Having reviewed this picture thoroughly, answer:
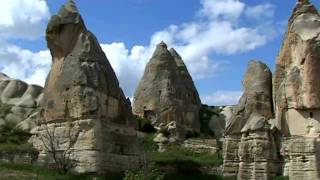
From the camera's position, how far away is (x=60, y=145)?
2905 centimetres

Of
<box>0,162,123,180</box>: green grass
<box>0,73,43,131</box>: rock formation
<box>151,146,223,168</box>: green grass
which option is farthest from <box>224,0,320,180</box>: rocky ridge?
<box>0,73,43,131</box>: rock formation

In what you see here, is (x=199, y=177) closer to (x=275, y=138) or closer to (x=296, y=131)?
(x=275, y=138)

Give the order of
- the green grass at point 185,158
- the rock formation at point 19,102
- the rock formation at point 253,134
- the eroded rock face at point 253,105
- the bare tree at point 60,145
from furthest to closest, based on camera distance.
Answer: the rock formation at point 19,102
the green grass at point 185,158
the eroded rock face at point 253,105
the rock formation at point 253,134
the bare tree at point 60,145

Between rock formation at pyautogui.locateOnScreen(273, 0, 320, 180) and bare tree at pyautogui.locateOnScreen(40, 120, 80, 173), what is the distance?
32.1 feet

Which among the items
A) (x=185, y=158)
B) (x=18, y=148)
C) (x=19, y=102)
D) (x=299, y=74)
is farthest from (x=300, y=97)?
(x=19, y=102)

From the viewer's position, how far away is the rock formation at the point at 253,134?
2992cm

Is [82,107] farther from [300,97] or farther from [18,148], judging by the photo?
[300,97]

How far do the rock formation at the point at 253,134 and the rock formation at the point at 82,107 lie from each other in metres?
5.26

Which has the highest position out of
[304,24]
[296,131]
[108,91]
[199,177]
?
[304,24]

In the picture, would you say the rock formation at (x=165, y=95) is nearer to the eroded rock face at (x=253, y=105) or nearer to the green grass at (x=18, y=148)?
the eroded rock face at (x=253, y=105)

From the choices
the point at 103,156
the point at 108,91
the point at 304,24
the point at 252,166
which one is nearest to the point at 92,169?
the point at 103,156

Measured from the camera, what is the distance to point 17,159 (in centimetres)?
2978

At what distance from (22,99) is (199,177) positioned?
16.2 meters

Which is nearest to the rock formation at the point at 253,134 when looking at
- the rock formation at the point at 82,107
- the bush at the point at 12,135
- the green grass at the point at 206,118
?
the rock formation at the point at 82,107
